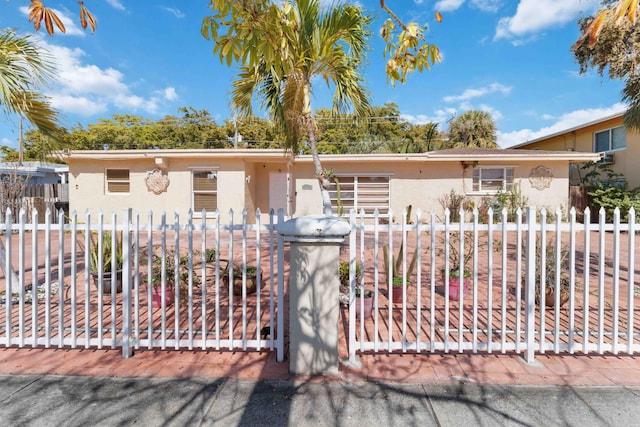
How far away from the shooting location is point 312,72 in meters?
4.80

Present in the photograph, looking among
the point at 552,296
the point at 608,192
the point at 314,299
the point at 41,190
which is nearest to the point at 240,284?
the point at 314,299

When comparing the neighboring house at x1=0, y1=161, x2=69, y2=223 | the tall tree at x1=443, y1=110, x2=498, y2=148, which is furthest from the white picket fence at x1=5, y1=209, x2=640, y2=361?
the tall tree at x1=443, y1=110, x2=498, y2=148

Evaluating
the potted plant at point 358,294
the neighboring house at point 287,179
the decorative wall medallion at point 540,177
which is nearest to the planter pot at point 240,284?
the potted plant at point 358,294

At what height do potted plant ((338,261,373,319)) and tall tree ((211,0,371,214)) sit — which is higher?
tall tree ((211,0,371,214))

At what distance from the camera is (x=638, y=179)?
1316 centimetres

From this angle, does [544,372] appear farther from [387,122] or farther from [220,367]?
[387,122]

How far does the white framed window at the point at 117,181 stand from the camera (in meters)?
13.0

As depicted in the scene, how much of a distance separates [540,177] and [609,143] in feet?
13.6

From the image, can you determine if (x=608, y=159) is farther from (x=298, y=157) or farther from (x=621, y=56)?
(x=298, y=157)

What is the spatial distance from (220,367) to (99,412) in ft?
2.87

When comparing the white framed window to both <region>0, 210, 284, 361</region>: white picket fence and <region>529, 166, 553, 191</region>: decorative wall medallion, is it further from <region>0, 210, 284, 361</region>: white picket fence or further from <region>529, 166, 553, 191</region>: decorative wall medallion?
<region>529, 166, 553, 191</region>: decorative wall medallion

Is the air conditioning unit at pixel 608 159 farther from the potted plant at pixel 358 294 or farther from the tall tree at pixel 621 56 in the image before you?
the potted plant at pixel 358 294

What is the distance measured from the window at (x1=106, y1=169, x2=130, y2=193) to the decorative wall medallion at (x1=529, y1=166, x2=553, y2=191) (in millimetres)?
15771

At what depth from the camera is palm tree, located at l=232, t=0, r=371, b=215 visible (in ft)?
14.5
